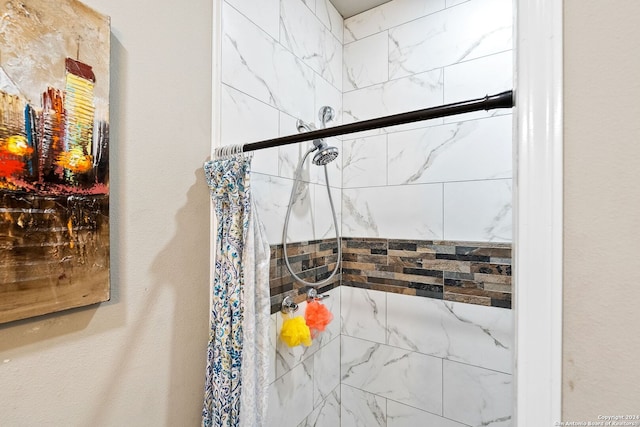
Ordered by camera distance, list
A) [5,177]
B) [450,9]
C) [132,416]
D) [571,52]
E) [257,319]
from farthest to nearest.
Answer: [450,9] < [257,319] < [132,416] < [5,177] < [571,52]

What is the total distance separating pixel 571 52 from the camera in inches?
14.6

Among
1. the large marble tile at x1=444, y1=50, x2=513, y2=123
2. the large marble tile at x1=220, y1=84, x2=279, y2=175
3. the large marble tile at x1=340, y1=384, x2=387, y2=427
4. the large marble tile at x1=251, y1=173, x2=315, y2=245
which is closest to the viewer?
the large marble tile at x1=220, y1=84, x2=279, y2=175

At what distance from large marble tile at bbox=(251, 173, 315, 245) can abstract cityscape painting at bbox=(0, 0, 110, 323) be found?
1.73 ft

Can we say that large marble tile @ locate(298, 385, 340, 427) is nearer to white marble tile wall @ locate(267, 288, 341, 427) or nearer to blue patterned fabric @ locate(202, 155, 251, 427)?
white marble tile wall @ locate(267, 288, 341, 427)

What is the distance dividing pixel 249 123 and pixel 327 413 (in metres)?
1.53

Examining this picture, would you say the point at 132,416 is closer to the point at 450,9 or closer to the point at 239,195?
the point at 239,195

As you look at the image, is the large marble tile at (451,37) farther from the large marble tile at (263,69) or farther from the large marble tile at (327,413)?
the large marble tile at (327,413)

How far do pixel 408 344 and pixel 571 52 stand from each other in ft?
4.47

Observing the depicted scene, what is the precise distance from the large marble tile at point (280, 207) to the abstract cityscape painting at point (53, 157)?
0.53 meters

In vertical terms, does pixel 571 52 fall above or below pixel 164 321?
above

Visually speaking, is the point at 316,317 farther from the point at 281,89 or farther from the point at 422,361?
the point at 281,89

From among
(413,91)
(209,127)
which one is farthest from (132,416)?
(413,91)

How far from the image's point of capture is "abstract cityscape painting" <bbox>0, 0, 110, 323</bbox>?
524 mm

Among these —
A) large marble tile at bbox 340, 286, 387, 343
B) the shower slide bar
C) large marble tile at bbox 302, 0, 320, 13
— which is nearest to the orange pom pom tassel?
large marble tile at bbox 340, 286, 387, 343
